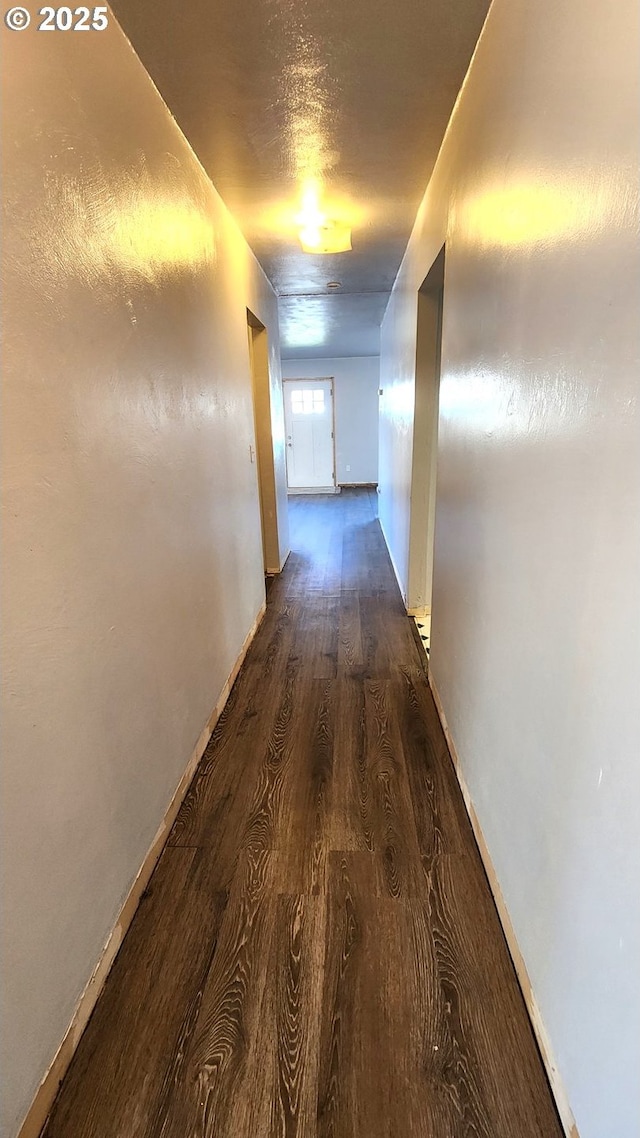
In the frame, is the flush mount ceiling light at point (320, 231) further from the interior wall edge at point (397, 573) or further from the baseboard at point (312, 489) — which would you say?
the baseboard at point (312, 489)

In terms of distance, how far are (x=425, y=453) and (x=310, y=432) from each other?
20.5 ft

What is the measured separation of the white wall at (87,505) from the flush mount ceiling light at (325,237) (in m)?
0.88

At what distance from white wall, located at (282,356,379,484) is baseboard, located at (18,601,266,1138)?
777cm

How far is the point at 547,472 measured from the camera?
107cm

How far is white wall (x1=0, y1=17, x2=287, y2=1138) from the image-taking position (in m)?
0.98

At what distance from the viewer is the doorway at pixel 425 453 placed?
296cm

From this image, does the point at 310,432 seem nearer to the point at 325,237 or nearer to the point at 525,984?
the point at 325,237

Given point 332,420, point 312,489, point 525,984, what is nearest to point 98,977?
point 525,984

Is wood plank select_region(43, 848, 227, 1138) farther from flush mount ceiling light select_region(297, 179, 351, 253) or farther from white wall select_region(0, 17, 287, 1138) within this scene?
flush mount ceiling light select_region(297, 179, 351, 253)

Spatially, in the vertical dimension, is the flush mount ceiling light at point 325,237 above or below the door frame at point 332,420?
above

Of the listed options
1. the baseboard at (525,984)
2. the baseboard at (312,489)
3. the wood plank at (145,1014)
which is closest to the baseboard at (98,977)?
the wood plank at (145,1014)

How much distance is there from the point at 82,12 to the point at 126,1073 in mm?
2413

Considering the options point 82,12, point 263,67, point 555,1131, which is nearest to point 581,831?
point 555,1131

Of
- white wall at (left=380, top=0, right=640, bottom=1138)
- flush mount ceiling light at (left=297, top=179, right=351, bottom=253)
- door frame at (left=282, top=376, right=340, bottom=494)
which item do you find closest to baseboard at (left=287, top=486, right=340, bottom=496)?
door frame at (left=282, top=376, right=340, bottom=494)
